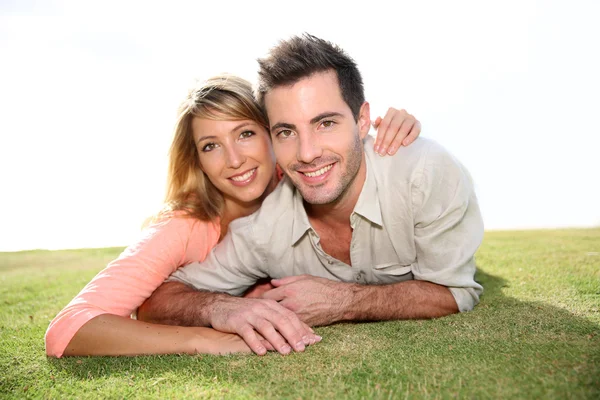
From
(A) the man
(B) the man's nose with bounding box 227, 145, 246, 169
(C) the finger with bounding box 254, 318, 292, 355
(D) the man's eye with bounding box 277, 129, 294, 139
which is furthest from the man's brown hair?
(C) the finger with bounding box 254, 318, 292, 355

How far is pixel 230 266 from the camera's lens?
3.71 meters

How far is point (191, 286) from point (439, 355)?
1983 mm

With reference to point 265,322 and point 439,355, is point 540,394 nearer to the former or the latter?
point 439,355

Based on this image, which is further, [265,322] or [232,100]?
[232,100]

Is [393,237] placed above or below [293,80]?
below

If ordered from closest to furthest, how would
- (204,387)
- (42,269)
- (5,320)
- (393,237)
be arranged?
1. (204,387)
2. (393,237)
3. (5,320)
4. (42,269)

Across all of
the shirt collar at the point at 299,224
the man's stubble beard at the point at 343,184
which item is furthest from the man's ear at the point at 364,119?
the shirt collar at the point at 299,224

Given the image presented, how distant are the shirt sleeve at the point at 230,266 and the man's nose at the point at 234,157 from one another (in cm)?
46

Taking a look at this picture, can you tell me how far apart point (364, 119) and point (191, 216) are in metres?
1.54

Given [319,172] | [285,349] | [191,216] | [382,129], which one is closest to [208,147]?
[191,216]

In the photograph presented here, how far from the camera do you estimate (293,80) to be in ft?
11.0

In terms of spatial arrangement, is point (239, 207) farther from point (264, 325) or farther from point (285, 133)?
point (264, 325)


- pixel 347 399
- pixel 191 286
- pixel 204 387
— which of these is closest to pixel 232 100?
pixel 191 286

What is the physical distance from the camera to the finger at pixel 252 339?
2822 mm
